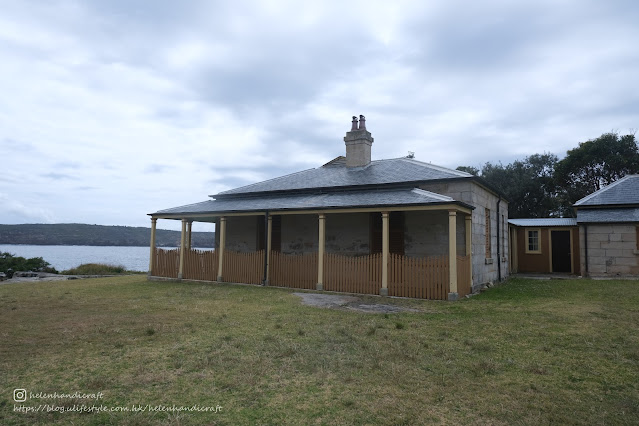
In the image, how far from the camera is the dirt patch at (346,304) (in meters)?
9.14

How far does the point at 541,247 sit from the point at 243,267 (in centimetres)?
1500

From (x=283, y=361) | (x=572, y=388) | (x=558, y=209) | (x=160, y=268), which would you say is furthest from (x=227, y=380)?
(x=558, y=209)

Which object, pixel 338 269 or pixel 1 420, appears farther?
pixel 338 269

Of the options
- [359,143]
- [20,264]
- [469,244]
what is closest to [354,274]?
[469,244]

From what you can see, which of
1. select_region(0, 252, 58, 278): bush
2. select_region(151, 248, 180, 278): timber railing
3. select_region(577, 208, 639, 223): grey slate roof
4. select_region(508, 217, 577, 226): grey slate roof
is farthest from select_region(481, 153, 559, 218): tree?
select_region(0, 252, 58, 278): bush

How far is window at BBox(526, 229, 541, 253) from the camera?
2050 centimetres

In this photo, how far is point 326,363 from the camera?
5.03 meters

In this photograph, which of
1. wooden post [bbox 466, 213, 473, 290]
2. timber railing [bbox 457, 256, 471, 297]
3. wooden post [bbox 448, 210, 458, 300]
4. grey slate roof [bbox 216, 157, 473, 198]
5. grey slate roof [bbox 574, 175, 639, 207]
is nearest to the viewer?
wooden post [bbox 448, 210, 458, 300]

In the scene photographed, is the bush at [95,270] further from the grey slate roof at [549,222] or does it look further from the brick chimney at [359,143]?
the grey slate roof at [549,222]

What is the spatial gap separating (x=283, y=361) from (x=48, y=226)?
307 ft

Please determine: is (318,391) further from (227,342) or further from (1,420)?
(1,420)

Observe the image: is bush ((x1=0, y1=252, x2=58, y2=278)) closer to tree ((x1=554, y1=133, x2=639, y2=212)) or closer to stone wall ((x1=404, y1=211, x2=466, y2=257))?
stone wall ((x1=404, y1=211, x2=466, y2=257))

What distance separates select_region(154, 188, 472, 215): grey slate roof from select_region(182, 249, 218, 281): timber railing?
1562 mm

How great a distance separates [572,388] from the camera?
4.26m
